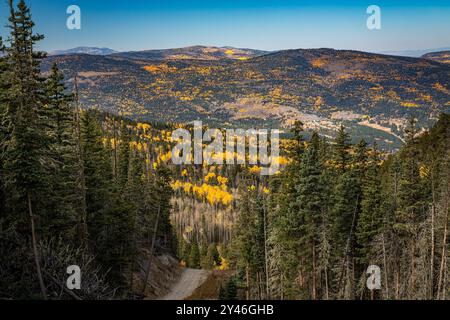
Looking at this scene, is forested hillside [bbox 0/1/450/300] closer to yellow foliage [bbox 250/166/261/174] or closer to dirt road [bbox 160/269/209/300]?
dirt road [bbox 160/269/209/300]

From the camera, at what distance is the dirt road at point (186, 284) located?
54.5 metres

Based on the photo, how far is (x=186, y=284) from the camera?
61.5 metres

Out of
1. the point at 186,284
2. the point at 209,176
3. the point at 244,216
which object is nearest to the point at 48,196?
the point at 244,216

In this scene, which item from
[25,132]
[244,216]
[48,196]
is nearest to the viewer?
[25,132]

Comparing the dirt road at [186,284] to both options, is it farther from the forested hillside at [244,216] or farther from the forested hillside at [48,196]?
the forested hillside at [48,196]

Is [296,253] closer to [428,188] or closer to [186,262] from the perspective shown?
[428,188]

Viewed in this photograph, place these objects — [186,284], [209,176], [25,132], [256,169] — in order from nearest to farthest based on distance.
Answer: [25,132], [186,284], [209,176], [256,169]

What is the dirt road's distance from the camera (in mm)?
54469

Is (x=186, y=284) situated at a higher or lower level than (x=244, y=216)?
lower

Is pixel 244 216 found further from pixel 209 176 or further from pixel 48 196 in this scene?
pixel 209 176

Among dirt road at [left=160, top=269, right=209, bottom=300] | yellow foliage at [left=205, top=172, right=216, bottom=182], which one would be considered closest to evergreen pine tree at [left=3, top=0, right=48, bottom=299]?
dirt road at [left=160, top=269, right=209, bottom=300]

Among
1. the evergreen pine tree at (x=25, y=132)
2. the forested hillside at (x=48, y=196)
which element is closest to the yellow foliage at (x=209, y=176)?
the forested hillside at (x=48, y=196)
